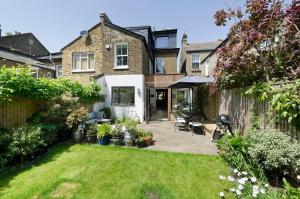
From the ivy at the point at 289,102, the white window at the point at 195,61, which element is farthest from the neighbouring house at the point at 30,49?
the ivy at the point at 289,102

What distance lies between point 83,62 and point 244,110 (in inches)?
581

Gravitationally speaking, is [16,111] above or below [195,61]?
below

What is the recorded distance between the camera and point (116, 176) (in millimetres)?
5340

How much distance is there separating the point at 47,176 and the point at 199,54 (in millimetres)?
23346

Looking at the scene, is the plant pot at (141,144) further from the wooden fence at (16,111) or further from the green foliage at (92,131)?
the wooden fence at (16,111)

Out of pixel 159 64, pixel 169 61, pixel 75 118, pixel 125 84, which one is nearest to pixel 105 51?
pixel 125 84

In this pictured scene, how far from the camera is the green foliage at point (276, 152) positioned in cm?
431

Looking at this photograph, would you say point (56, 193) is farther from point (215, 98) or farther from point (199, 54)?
point (199, 54)

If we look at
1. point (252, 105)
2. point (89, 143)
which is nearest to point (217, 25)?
point (252, 105)

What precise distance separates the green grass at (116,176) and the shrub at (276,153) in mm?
1263

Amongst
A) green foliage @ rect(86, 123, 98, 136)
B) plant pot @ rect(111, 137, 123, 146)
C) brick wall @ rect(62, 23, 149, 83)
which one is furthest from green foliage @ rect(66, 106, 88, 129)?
brick wall @ rect(62, 23, 149, 83)

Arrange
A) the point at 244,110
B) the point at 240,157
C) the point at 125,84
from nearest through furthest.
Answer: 1. the point at 240,157
2. the point at 244,110
3. the point at 125,84

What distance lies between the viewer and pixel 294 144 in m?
4.39

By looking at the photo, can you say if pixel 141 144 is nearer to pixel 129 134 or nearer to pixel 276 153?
pixel 129 134
